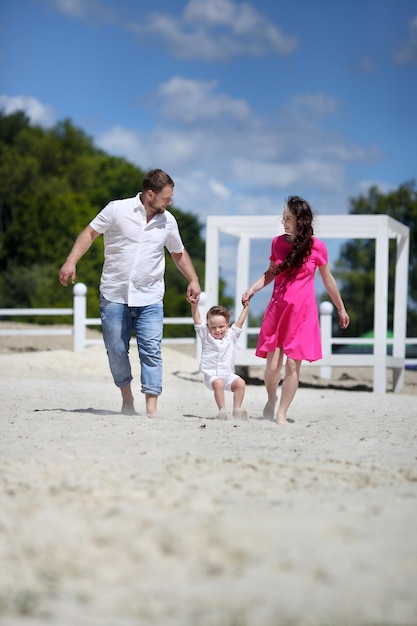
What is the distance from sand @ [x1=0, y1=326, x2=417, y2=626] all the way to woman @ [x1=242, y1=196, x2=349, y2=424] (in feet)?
3.25

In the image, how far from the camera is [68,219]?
40.4 m

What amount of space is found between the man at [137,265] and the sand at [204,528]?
869 mm

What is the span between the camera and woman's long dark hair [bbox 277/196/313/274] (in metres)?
6.70

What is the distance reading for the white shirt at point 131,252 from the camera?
21.1 feet

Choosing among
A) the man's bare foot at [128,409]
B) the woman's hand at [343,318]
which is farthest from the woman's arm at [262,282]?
the man's bare foot at [128,409]

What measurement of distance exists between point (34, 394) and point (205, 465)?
480 cm

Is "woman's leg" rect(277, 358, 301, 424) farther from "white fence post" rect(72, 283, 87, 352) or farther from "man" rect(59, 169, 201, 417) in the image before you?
"white fence post" rect(72, 283, 87, 352)

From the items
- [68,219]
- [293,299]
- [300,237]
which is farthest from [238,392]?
[68,219]

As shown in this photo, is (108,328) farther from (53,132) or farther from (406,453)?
(53,132)

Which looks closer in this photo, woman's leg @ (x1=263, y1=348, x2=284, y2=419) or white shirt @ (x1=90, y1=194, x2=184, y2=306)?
white shirt @ (x1=90, y1=194, x2=184, y2=306)

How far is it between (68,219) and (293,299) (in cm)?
3460

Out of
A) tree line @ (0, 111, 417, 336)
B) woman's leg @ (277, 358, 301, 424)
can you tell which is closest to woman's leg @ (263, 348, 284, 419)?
woman's leg @ (277, 358, 301, 424)

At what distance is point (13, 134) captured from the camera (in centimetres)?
5228

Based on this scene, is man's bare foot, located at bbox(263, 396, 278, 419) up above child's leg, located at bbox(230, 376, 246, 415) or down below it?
below
